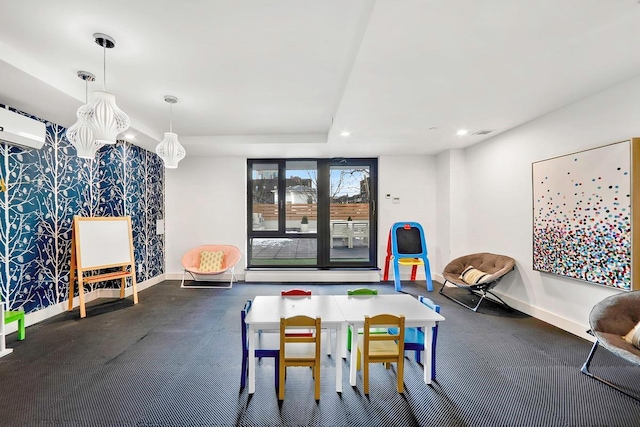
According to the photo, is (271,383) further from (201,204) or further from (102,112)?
(201,204)

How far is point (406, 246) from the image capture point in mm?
5258

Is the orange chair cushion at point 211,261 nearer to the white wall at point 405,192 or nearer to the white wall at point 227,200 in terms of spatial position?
the white wall at point 227,200

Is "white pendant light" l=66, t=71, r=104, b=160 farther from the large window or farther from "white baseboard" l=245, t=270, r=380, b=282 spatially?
"white baseboard" l=245, t=270, r=380, b=282

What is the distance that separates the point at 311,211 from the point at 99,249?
11.7ft

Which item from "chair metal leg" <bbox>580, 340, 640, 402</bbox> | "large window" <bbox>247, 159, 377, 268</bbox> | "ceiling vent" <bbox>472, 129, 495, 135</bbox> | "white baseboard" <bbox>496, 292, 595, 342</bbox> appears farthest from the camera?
"large window" <bbox>247, 159, 377, 268</bbox>

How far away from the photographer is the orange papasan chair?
5.27 metres

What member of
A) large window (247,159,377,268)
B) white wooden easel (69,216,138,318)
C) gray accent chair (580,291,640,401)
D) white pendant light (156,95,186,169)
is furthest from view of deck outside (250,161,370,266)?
gray accent chair (580,291,640,401)

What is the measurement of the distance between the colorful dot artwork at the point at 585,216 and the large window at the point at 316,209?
2.97m

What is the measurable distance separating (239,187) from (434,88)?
13.6 ft

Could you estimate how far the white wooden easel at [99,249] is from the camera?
12.1 feet

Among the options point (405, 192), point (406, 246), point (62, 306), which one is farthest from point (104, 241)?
point (405, 192)

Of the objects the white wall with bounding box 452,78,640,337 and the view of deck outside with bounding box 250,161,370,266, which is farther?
the view of deck outside with bounding box 250,161,370,266

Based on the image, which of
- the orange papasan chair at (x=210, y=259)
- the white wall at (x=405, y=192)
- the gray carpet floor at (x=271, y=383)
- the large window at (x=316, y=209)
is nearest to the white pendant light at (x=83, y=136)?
the gray carpet floor at (x=271, y=383)

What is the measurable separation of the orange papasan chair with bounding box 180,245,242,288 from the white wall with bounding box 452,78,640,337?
14.1 ft
